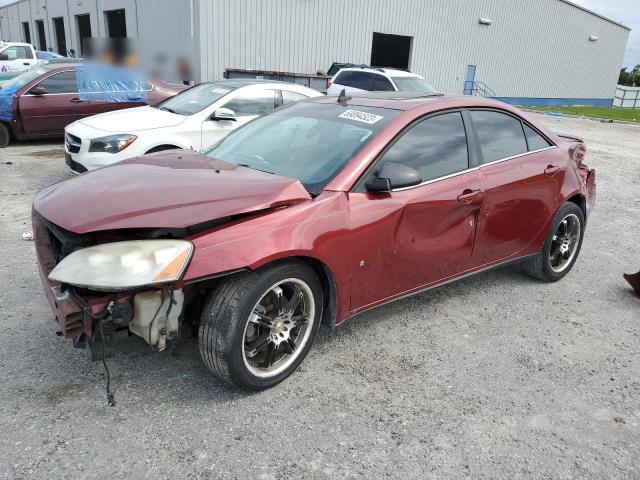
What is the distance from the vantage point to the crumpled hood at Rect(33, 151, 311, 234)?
2574 mm

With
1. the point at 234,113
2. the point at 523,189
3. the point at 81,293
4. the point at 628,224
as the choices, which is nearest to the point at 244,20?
the point at 234,113

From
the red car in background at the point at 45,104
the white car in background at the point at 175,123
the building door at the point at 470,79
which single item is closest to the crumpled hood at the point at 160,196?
the white car in background at the point at 175,123

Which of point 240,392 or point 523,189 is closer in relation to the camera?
point 240,392

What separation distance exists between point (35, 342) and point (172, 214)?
1.52 meters

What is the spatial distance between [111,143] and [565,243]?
527 centimetres

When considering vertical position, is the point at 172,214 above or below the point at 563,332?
above

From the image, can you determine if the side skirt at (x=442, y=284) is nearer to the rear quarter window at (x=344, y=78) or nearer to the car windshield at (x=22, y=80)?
the car windshield at (x=22, y=80)

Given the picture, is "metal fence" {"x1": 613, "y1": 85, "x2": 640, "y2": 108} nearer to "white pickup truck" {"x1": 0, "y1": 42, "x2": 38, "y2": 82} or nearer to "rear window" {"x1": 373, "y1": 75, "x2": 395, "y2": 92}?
"rear window" {"x1": 373, "y1": 75, "x2": 395, "y2": 92}

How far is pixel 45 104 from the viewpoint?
32.5 ft

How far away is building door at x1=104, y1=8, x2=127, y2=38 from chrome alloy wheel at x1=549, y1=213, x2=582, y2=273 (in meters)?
24.3

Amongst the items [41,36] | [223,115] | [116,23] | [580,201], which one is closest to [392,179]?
[580,201]

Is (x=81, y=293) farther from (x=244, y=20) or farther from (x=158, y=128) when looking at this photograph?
(x=244, y=20)

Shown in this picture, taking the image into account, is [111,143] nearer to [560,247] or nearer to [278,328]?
[278,328]

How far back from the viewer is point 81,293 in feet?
8.38
